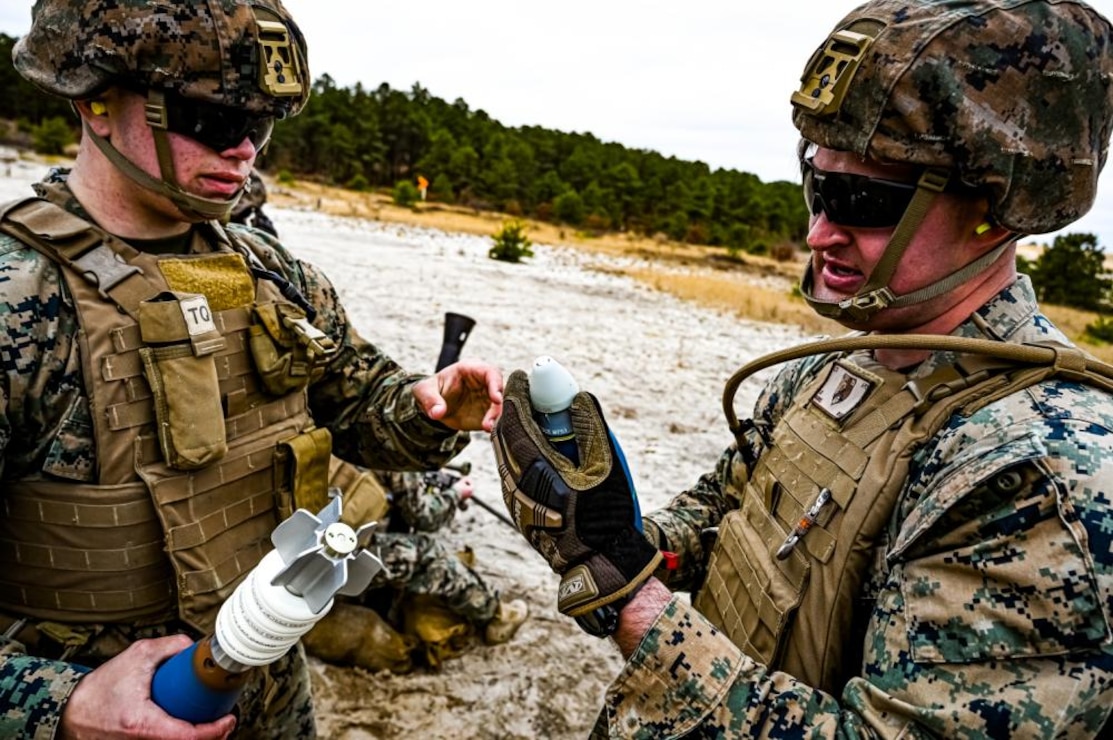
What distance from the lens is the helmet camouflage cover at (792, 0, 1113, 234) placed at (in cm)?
153

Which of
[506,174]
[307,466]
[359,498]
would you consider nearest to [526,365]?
[359,498]

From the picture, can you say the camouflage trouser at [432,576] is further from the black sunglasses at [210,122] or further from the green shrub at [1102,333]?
the green shrub at [1102,333]

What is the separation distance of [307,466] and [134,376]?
1.92ft

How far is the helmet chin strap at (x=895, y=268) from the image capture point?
1.62m

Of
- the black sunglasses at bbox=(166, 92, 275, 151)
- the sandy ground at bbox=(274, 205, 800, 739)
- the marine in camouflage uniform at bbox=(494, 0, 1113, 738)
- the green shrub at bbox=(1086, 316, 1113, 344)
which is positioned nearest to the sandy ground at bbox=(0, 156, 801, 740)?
the sandy ground at bbox=(274, 205, 800, 739)

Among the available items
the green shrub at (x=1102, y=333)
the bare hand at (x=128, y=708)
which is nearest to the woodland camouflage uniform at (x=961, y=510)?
the bare hand at (x=128, y=708)

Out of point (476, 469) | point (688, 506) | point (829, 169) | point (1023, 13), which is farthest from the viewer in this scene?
point (476, 469)

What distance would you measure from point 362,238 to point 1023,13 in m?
18.7

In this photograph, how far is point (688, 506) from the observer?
2.40m

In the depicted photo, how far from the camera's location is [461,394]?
2.43 m

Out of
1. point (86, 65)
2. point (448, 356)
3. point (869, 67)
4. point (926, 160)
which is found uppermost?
point (869, 67)

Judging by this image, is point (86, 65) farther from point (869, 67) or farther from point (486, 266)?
point (486, 266)

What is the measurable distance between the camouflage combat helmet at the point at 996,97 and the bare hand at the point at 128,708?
6.30ft

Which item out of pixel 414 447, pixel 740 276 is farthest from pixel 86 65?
pixel 740 276
